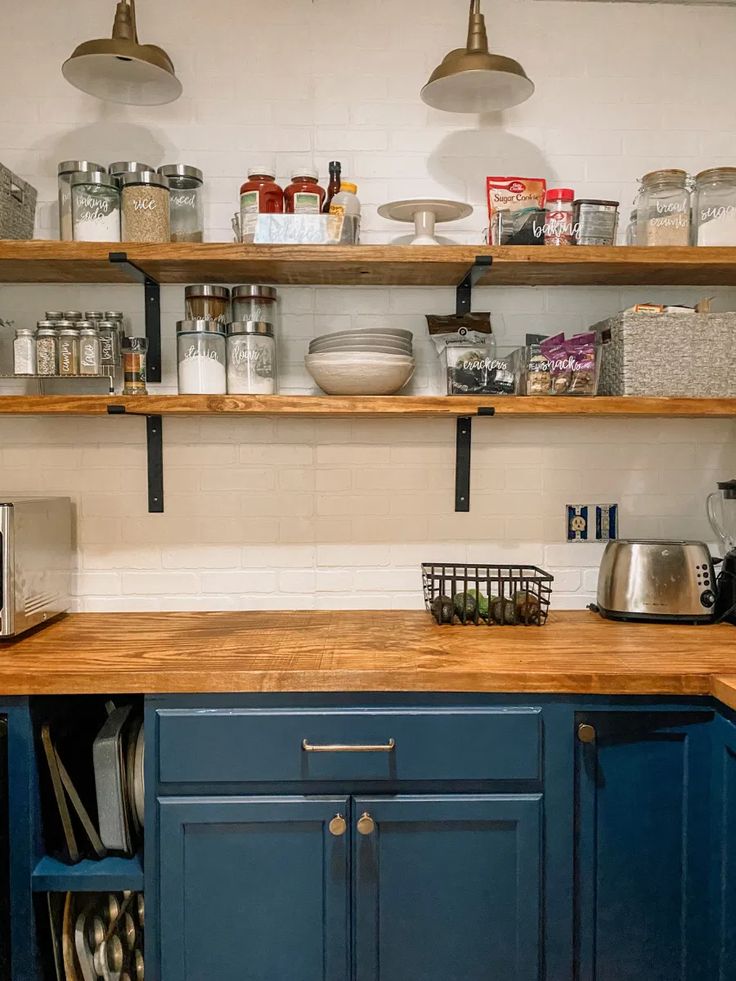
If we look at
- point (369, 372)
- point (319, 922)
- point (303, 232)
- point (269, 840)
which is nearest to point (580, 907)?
point (319, 922)

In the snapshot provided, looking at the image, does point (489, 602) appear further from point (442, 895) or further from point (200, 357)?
point (200, 357)

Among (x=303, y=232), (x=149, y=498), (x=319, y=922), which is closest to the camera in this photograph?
(x=319, y=922)

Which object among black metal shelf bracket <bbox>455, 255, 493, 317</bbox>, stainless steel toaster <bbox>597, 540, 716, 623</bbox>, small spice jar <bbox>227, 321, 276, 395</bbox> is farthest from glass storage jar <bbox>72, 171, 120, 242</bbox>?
stainless steel toaster <bbox>597, 540, 716, 623</bbox>

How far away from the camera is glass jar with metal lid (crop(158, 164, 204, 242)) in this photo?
2.03 metres

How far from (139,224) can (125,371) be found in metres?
0.37

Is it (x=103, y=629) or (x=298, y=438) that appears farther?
(x=298, y=438)

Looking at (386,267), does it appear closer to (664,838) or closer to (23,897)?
(664,838)

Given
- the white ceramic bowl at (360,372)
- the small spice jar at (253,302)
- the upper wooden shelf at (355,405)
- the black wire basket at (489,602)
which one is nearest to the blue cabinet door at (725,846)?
the black wire basket at (489,602)

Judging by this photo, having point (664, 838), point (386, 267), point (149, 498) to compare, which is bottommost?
point (664, 838)

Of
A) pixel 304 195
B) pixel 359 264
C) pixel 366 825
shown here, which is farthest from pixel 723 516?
pixel 304 195

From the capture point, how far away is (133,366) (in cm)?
200

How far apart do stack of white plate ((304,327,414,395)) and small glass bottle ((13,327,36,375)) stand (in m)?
0.71

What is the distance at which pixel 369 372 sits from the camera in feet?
6.42

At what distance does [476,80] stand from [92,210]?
1.00 meters
